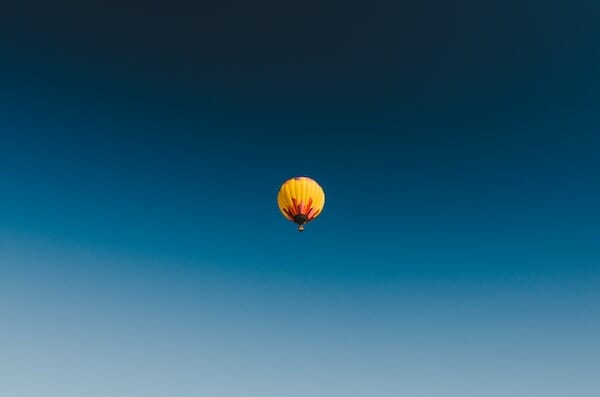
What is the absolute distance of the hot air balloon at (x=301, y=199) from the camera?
26844 mm

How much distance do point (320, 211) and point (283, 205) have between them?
116 inches

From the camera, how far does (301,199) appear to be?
2673 centimetres

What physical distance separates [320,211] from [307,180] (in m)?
2.73

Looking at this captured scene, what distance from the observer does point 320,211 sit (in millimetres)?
28250

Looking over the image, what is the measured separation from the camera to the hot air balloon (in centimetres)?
2684

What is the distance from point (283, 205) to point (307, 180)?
2.65m

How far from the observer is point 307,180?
27.4 metres

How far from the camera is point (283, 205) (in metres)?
27.7
